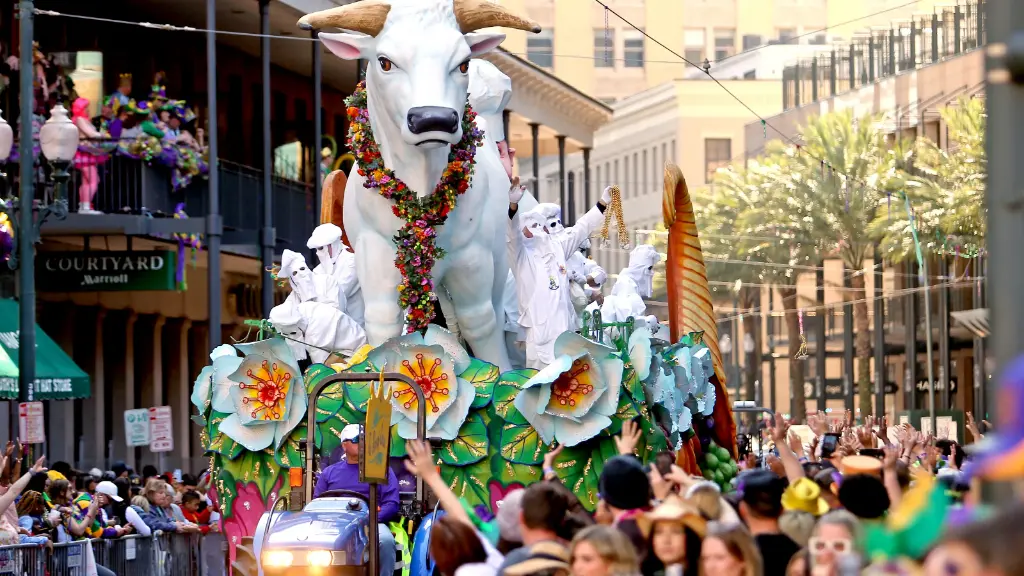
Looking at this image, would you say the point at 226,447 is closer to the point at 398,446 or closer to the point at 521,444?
the point at 398,446

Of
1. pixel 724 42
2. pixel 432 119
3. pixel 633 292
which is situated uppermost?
pixel 724 42

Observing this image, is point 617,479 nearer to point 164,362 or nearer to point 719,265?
point 164,362

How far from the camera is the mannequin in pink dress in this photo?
27.7 metres

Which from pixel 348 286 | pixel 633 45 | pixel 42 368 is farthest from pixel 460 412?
pixel 633 45

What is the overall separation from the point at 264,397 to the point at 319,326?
5.02 ft

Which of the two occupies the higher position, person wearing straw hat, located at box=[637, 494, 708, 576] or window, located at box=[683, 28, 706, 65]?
window, located at box=[683, 28, 706, 65]

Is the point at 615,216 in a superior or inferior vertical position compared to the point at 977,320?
superior

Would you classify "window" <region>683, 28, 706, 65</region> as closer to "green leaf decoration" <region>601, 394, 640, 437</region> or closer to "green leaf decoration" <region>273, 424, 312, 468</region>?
"green leaf decoration" <region>601, 394, 640, 437</region>

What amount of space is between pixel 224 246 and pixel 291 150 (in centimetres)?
807

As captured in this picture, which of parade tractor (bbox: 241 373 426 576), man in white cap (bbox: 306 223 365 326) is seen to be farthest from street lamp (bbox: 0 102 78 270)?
parade tractor (bbox: 241 373 426 576)

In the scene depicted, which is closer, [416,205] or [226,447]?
[226,447]

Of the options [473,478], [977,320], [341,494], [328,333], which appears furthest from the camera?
[977,320]

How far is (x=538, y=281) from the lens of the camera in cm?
1590

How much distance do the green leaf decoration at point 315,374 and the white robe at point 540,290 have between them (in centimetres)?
214
